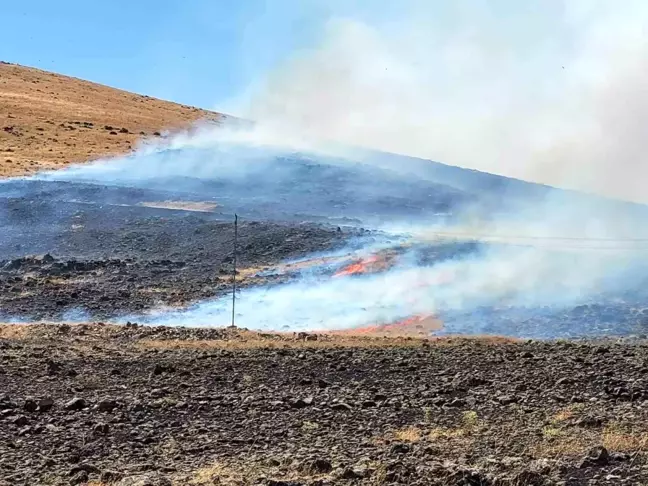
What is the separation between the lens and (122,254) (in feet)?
82.4

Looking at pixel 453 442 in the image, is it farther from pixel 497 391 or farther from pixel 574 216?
pixel 574 216

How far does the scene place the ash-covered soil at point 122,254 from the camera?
755 inches

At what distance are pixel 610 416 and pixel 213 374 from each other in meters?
5.53

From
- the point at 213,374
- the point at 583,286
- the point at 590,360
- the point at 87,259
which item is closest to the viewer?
the point at 213,374

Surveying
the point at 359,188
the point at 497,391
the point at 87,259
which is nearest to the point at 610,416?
the point at 497,391

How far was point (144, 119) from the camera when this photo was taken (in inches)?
2399

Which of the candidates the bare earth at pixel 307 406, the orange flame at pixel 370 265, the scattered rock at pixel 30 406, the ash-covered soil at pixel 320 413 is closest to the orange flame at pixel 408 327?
the bare earth at pixel 307 406

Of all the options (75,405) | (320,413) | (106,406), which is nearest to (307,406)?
(320,413)

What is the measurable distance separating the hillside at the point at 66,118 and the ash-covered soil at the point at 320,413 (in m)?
27.4

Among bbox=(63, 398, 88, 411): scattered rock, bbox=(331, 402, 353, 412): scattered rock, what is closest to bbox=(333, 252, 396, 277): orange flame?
bbox=(331, 402, 353, 412): scattered rock

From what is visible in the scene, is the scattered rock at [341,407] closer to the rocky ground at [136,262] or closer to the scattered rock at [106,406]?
the scattered rock at [106,406]

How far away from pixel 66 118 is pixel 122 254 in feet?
112

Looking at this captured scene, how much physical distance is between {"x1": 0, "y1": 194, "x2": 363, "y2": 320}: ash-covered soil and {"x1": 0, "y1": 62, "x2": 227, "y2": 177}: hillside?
9.34 meters

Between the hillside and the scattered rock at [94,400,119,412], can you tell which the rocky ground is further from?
the hillside
